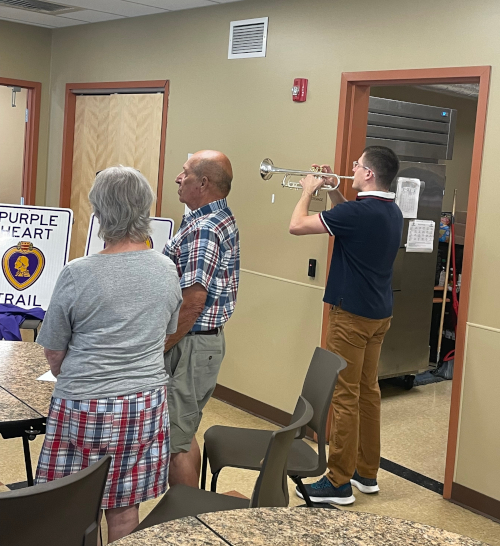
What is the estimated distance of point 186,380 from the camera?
109 inches

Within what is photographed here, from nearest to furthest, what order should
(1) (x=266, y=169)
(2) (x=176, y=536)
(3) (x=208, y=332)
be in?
(2) (x=176, y=536)
(3) (x=208, y=332)
(1) (x=266, y=169)

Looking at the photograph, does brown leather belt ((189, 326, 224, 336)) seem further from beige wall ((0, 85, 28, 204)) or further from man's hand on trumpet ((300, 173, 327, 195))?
beige wall ((0, 85, 28, 204))

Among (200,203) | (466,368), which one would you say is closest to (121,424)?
(200,203)

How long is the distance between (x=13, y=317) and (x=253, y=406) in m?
1.65

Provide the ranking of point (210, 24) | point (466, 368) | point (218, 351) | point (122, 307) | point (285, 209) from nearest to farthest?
point (122, 307) → point (218, 351) → point (466, 368) → point (285, 209) → point (210, 24)

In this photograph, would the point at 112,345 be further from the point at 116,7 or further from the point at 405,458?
the point at 116,7

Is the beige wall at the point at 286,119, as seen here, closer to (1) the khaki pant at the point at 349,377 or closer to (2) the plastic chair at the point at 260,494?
(1) the khaki pant at the point at 349,377

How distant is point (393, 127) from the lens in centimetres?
506

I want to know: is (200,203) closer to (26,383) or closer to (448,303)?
(26,383)

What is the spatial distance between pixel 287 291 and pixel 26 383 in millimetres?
2303

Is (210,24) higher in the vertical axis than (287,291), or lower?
higher

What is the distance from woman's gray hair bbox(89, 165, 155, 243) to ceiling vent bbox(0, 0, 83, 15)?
12.3 feet

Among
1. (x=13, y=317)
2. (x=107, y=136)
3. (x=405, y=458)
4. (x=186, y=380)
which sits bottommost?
(x=405, y=458)

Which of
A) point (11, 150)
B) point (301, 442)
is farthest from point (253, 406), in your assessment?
point (11, 150)
